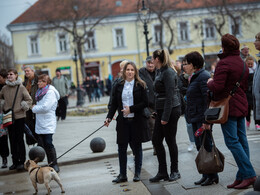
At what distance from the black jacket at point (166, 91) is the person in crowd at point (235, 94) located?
0.81 m

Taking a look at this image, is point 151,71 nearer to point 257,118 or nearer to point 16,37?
point 257,118

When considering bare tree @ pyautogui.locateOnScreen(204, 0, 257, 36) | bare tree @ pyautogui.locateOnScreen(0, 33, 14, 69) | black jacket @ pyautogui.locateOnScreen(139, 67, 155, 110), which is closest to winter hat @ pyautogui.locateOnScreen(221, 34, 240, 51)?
black jacket @ pyautogui.locateOnScreen(139, 67, 155, 110)

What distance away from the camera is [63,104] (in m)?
17.3

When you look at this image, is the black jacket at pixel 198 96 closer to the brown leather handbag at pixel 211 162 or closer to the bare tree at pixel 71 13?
the brown leather handbag at pixel 211 162

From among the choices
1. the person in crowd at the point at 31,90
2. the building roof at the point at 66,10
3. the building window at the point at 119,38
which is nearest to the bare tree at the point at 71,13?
the building roof at the point at 66,10

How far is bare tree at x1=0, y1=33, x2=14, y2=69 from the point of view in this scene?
59684 millimetres

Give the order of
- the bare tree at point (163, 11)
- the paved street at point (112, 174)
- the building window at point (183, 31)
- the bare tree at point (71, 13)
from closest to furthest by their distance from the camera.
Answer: the paved street at point (112, 174)
the bare tree at point (163, 11)
the bare tree at point (71, 13)
the building window at point (183, 31)

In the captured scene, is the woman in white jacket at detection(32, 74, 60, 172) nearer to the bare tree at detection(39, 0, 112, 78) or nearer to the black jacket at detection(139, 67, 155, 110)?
the black jacket at detection(139, 67, 155, 110)

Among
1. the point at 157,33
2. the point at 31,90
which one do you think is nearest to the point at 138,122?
the point at 31,90

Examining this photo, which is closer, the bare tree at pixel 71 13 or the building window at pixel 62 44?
the bare tree at pixel 71 13

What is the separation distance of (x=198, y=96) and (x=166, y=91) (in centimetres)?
48

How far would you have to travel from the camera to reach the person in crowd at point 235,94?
203 inches

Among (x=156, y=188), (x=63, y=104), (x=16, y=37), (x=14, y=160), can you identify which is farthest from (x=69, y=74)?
(x=156, y=188)

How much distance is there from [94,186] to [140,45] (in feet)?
128
